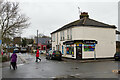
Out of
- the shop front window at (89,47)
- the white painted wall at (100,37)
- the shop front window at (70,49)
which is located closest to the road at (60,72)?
the shop front window at (89,47)

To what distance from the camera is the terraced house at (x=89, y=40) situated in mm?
24719

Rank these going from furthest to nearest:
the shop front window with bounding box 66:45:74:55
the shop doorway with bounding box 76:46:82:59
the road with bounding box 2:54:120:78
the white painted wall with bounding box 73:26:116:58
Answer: the shop front window with bounding box 66:45:74:55
the white painted wall with bounding box 73:26:116:58
the shop doorway with bounding box 76:46:82:59
the road with bounding box 2:54:120:78

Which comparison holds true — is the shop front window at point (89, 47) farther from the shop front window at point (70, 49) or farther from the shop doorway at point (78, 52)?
the shop front window at point (70, 49)

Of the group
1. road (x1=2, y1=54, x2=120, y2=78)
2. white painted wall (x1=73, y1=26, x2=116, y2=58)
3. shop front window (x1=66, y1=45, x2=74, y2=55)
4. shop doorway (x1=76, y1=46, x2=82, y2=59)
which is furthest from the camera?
shop front window (x1=66, y1=45, x2=74, y2=55)

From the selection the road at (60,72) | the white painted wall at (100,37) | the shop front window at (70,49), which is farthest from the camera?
the shop front window at (70,49)

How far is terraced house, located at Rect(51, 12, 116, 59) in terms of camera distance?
2472cm

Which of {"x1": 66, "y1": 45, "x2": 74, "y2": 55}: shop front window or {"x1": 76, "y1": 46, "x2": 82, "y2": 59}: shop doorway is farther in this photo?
{"x1": 66, "y1": 45, "x2": 74, "y2": 55}: shop front window

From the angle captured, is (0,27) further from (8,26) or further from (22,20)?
(22,20)

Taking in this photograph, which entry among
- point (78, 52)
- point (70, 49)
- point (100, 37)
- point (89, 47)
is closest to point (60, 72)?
point (78, 52)

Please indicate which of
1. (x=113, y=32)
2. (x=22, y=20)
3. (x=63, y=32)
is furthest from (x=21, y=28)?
(x=113, y=32)

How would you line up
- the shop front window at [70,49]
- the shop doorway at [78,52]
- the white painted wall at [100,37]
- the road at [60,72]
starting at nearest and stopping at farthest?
the road at [60,72] → the shop doorway at [78,52] → the white painted wall at [100,37] → the shop front window at [70,49]

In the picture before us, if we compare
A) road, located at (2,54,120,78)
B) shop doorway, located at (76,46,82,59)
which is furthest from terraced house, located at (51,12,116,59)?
road, located at (2,54,120,78)

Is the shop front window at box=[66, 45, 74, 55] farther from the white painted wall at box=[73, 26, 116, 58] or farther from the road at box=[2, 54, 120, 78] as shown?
the road at box=[2, 54, 120, 78]

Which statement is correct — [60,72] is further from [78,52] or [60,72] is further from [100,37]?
[100,37]
